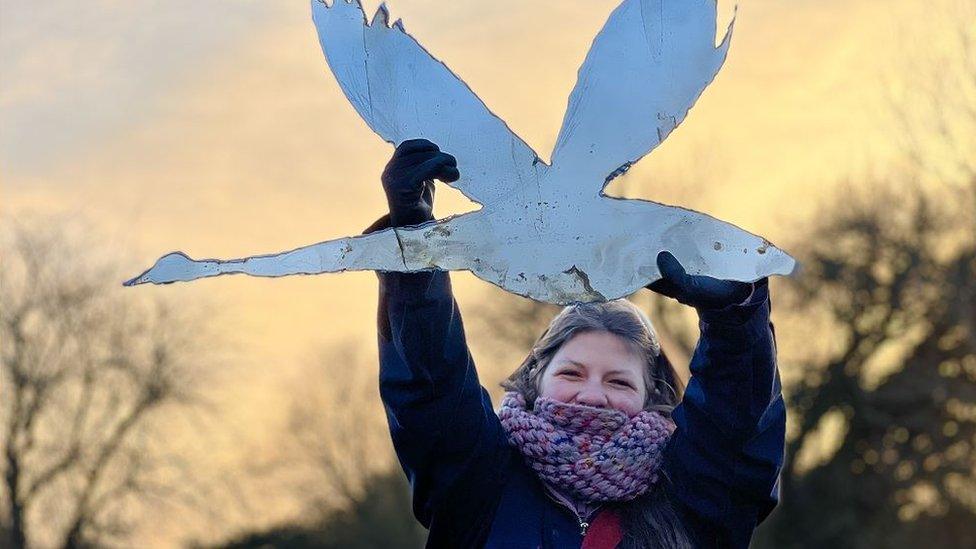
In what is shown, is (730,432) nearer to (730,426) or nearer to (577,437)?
(730,426)

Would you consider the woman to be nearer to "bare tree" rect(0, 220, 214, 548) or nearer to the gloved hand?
the gloved hand

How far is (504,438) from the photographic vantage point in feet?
12.4

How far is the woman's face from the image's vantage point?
3.77 meters

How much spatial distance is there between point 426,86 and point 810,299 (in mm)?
19175

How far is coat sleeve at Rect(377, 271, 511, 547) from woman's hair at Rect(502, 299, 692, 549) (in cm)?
24

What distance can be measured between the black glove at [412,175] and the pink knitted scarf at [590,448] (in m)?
→ 0.54

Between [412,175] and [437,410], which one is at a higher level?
[412,175]

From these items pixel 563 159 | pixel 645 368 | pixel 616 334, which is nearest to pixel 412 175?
pixel 563 159

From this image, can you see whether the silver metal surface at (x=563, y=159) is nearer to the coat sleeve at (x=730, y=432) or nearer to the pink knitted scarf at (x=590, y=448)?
the coat sleeve at (x=730, y=432)

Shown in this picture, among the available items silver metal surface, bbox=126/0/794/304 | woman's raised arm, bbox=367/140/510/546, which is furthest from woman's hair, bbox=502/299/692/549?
silver metal surface, bbox=126/0/794/304

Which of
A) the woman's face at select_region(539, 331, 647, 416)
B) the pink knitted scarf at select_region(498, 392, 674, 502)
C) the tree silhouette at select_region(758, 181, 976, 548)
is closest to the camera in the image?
the pink knitted scarf at select_region(498, 392, 674, 502)

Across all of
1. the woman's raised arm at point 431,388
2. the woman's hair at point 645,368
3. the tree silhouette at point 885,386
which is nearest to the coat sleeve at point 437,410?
the woman's raised arm at point 431,388

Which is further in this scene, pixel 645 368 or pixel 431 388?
pixel 645 368

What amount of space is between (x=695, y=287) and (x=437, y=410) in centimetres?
61
